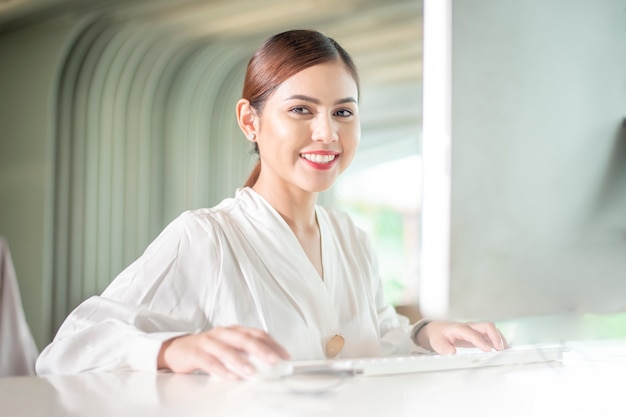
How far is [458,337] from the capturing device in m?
0.76

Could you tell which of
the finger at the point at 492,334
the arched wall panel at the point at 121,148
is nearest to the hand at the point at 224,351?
the finger at the point at 492,334

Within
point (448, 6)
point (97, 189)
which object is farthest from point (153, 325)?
point (97, 189)

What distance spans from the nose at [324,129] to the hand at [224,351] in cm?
A: 39

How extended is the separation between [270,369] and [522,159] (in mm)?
218

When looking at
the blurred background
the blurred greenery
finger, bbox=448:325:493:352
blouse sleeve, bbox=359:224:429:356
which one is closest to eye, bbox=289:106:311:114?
blouse sleeve, bbox=359:224:429:356

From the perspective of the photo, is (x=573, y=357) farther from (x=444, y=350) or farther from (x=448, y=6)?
(x=448, y=6)

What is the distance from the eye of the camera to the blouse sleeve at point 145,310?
0.67m

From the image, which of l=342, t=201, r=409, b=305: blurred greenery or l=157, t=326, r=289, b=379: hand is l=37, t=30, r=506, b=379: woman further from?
l=342, t=201, r=409, b=305: blurred greenery

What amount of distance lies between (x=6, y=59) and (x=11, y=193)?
0.54 metres

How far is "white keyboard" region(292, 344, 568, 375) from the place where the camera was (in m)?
0.52

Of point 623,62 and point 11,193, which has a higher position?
point 11,193

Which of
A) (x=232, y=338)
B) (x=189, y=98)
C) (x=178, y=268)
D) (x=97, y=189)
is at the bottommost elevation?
(x=232, y=338)

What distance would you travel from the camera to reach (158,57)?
2.67 metres

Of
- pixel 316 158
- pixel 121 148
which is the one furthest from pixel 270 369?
pixel 121 148
